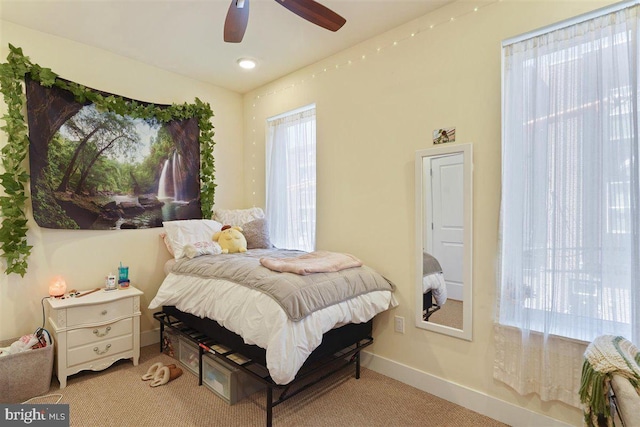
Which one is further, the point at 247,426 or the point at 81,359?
the point at 81,359

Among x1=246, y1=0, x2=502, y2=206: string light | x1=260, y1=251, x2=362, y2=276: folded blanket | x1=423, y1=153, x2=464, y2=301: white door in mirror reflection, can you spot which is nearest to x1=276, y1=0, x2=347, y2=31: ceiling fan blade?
x1=246, y1=0, x2=502, y2=206: string light

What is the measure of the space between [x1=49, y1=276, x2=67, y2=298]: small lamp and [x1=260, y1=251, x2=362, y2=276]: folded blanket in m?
1.68

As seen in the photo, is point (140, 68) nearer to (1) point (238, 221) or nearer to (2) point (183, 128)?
(2) point (183, 128)

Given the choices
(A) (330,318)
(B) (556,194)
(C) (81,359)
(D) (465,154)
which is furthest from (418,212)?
(C) (81,359)

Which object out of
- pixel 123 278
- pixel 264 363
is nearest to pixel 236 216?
pixel 123 278

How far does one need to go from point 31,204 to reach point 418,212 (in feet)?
9.68

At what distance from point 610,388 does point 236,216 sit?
304 cm

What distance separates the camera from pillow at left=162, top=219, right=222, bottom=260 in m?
Result: 2.90

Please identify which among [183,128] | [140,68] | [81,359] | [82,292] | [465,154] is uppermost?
[140,68]

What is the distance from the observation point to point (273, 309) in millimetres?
1790

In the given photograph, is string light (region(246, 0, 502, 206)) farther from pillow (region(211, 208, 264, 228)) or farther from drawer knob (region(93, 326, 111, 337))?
drawer knob (region(93, 326, 111, 337))

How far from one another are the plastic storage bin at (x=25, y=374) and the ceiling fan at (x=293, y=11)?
2426 mm

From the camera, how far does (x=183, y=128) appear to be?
11.1 feet

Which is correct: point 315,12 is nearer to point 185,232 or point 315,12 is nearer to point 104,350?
point 185,232
